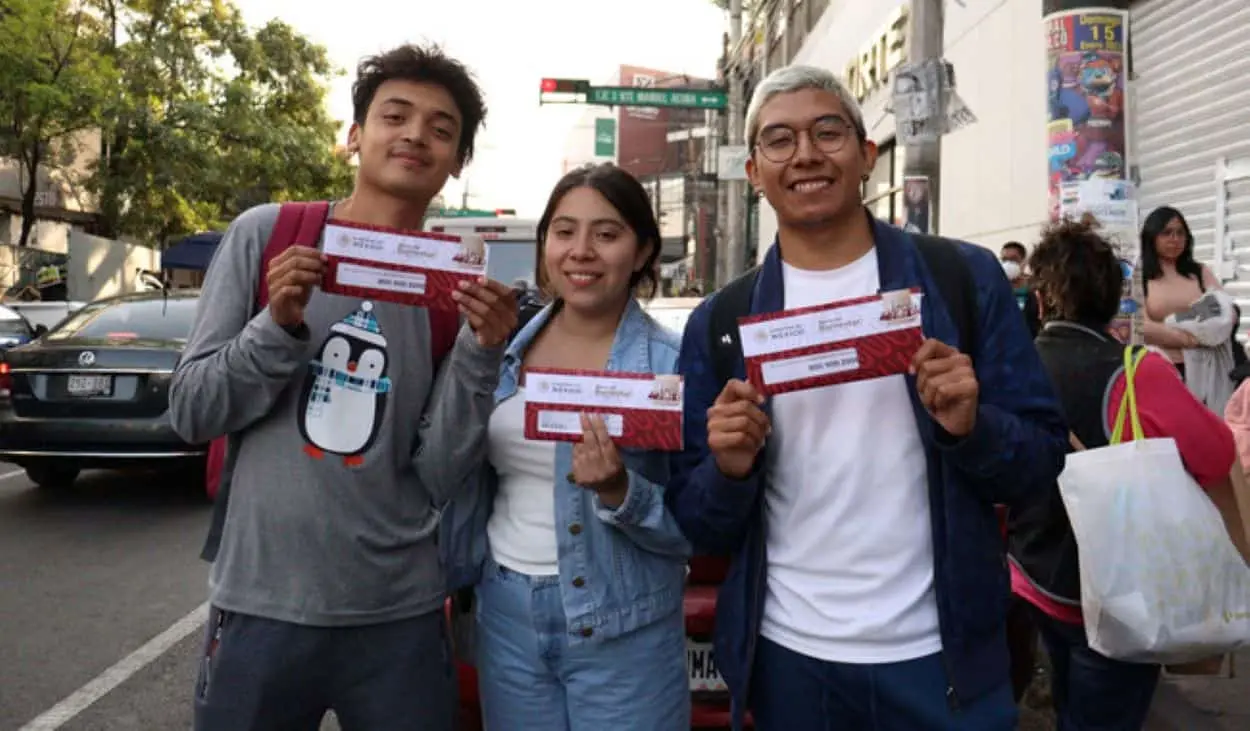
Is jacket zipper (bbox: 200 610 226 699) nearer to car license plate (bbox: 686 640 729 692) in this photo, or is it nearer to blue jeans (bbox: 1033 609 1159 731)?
car license plate (bbox: 686 640 729 692)

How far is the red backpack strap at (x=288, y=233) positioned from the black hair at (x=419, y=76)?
0.26 meters

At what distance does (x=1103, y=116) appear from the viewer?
604 centimetres

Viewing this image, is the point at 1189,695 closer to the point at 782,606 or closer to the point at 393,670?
the point at 782,606

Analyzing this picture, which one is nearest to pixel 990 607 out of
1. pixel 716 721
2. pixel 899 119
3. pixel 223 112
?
pixel 716 721

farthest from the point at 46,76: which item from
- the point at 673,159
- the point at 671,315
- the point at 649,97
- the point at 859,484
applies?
the point at 673,159

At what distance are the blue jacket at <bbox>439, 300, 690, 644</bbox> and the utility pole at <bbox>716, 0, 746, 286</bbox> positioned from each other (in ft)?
72.6

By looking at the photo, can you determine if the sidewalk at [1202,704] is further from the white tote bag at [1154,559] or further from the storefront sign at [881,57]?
the storefront sign at [881,57]

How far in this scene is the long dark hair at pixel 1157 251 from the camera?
602 centimetres

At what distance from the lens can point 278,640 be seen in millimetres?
Answer: 1989

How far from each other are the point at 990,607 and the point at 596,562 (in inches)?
30.7

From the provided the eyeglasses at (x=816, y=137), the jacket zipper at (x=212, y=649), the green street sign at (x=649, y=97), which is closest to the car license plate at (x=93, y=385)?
the jacket zipper at (x=212, y=649)

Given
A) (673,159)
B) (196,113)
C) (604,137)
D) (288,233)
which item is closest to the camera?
(288,233)

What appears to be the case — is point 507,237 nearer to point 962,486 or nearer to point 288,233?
point 288,233

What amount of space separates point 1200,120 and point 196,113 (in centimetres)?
2011
